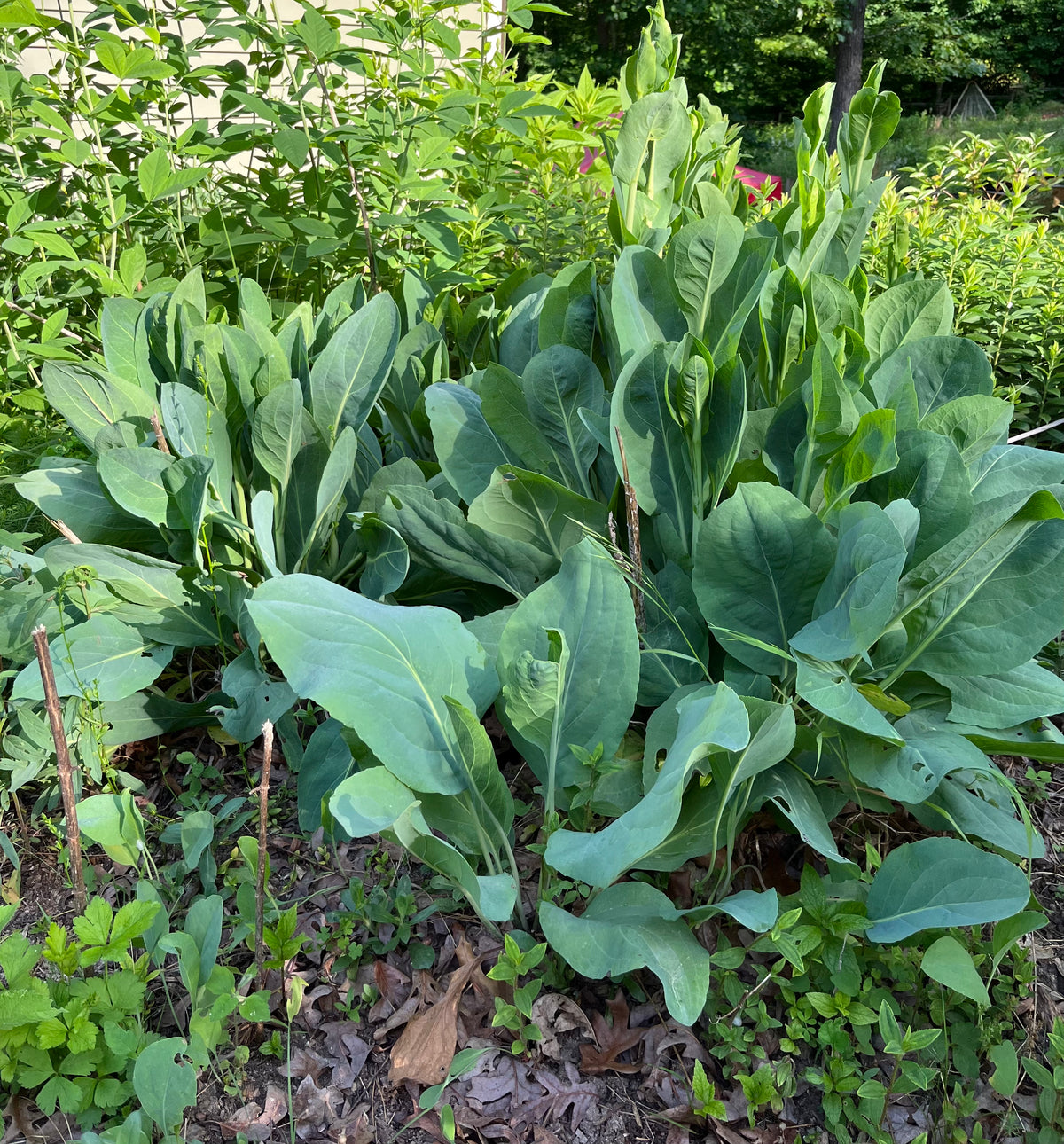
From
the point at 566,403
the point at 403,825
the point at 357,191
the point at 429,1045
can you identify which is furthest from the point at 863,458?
the point at 357,191

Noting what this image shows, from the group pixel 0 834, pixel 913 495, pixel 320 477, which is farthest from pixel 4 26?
pixel 913 495

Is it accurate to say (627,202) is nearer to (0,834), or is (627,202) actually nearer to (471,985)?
(471,985)

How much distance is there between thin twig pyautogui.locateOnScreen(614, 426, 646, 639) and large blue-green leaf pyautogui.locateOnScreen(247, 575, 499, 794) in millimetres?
377

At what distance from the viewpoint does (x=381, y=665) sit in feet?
4.79

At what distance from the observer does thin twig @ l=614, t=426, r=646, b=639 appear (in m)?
1.72

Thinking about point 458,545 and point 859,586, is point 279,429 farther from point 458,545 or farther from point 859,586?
point 859,586

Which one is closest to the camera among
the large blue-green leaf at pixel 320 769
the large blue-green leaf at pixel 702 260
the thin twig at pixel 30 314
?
the large blue-green leaf at pixel 320 769

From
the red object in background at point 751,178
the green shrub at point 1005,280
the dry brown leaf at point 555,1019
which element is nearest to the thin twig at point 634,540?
the dry brown leaf at point 555,1019

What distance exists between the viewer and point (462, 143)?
3430 millimetres

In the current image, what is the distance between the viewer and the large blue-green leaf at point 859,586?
1.36 m

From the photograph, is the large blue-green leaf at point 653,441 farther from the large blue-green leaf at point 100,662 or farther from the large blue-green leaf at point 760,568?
the large blue-green leaf at point 100,662

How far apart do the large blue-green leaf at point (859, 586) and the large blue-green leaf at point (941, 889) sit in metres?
0.35

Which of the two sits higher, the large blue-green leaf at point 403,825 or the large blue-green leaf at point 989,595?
the large blue-green leaf at point 989,595

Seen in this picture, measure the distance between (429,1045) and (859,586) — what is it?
1.00 m
